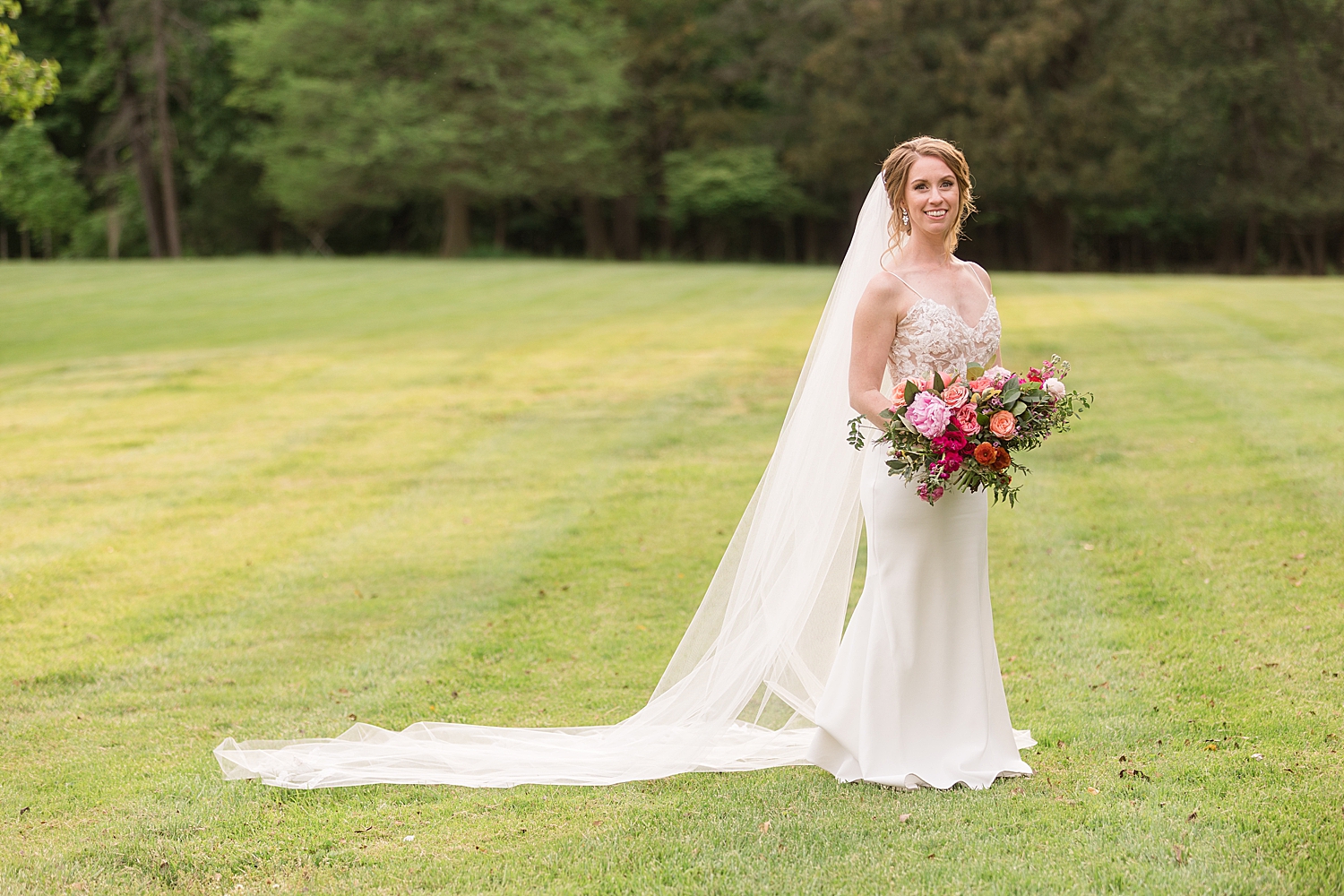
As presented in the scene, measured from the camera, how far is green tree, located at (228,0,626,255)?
42.1 metres

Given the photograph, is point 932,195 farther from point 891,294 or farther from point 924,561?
point 924,561

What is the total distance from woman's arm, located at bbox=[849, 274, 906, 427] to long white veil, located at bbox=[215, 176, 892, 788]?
49cm

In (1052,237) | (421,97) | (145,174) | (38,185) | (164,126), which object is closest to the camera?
(421,97)

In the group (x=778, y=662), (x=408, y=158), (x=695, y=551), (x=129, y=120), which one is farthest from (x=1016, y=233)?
(x=778, y=662)

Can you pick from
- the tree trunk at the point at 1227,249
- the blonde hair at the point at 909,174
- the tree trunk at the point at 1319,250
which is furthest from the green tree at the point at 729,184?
the blonde hair at the point at 909,174

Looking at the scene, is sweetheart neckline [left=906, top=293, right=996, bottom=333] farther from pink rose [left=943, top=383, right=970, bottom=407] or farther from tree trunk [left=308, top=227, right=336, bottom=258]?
tree trunk [left=308, top=227, right=336, bottom=258]

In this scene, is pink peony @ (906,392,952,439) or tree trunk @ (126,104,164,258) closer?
pink peony @ (906,392,952,439)

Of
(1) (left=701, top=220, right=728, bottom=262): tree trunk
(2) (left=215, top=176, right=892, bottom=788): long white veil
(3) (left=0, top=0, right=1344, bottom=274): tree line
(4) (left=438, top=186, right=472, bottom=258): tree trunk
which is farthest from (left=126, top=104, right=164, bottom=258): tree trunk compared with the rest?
(2) (left=215, top=176, right=892, bottom=788): long white veil

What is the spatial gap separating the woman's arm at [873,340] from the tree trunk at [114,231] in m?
50.8

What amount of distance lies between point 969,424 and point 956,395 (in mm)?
125

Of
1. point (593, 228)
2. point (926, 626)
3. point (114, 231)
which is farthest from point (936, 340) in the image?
point (114, 231)

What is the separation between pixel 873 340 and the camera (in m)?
5.00

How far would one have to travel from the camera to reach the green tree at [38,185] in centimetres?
4600

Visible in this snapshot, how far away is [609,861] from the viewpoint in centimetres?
449
